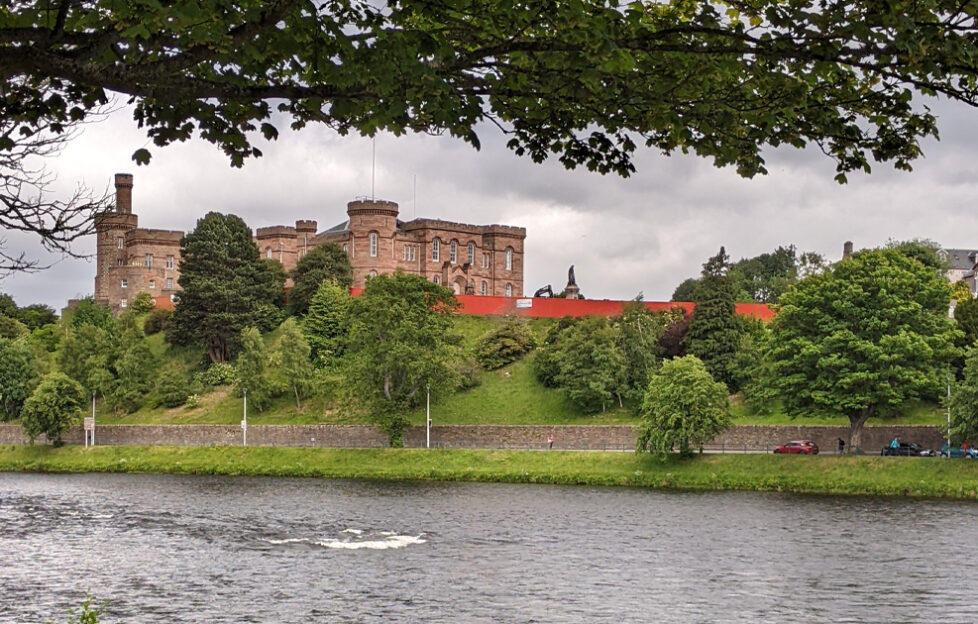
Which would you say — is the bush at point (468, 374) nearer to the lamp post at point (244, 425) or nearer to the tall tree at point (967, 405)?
the lamp post at point (244, 425)

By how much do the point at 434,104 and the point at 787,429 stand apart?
173 ft

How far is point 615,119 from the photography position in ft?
29.9

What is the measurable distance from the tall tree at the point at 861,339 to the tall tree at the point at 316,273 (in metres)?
42.0

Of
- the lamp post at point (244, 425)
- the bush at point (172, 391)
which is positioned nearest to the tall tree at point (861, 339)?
the lamp post at point (244, 425)

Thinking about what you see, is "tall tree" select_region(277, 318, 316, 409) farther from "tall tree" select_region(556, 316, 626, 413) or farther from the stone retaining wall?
"tall tree" select_region(556, 316, 626, 413)

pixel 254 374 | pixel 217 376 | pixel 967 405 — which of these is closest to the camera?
pixel 967 405

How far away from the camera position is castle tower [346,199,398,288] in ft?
316

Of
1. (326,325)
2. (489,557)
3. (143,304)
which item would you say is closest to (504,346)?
(326,325)

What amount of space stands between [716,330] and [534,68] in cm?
5968

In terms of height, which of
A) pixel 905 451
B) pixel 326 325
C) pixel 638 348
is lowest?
pixel 905 451

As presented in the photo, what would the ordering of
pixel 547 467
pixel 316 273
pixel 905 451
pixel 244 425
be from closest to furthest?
pixel 905 451 < pixel 547 467 < pixel 244 425 < pixel 316 273

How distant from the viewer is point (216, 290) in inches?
3174

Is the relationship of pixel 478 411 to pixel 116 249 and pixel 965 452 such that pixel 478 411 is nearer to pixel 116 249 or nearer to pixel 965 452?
pixel 965 452

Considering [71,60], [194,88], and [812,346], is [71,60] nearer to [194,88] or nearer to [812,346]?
[194,88]
